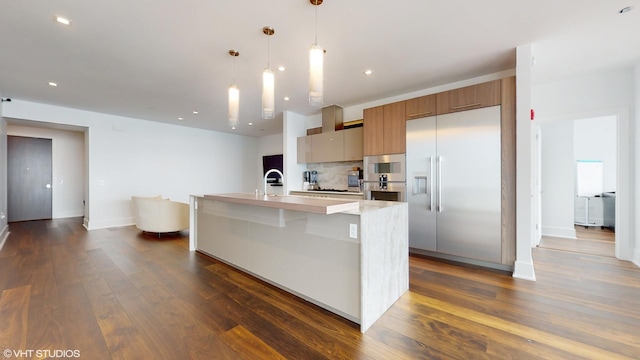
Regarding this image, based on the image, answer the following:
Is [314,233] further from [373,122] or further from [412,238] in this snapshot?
[373,122]

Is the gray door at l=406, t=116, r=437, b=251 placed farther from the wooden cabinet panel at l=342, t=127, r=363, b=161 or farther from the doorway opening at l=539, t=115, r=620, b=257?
the doorway opening at l=539, t=115, r=620, b=257

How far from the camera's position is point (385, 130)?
4.16m

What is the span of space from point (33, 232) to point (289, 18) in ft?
22.2

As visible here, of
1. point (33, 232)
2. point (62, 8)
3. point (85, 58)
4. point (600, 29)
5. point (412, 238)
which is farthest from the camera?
point (33, 232)

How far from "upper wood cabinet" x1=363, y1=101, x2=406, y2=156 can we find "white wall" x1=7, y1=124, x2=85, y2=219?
7.94m

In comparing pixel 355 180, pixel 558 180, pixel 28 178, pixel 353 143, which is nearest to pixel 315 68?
pixel 353 143

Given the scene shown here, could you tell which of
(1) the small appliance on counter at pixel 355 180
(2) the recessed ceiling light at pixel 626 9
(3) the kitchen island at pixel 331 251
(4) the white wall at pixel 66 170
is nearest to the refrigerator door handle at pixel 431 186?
(3) the kitchen island at pixel 331 251

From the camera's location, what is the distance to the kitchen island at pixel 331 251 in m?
1.98

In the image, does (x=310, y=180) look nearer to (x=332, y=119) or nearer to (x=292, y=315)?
(x=332, y=119)

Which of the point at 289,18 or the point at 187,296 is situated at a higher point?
the point at 289,18

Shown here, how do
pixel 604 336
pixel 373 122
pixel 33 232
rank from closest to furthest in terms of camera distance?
pixel 604 336 → pixel 373 122 → pixel 33 232

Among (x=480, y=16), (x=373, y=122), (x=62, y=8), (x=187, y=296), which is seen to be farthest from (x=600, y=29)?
(x=62, y=8)

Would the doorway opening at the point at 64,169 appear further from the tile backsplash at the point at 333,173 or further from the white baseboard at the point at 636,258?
the white baseboard at the point at 636,258

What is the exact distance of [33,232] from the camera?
5.21 metres
